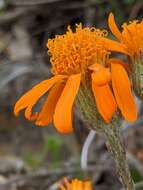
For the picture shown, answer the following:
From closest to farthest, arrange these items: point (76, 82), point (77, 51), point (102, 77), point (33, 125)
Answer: point (102, 77) < point (76, 82) < point (77, 51) < point (33, 125)

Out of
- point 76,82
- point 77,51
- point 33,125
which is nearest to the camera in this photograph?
point 76,82

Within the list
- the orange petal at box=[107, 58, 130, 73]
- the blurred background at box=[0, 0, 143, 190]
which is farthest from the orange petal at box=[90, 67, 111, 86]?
the blurred background at box=[0, 0, 143, 190]

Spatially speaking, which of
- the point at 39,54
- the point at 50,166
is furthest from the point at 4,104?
the point at 50,166

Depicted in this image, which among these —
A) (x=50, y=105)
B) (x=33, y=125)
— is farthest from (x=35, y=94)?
(x=33, y=125)

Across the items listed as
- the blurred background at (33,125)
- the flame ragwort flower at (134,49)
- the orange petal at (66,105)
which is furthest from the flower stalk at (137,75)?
the blurred background at (33,125)

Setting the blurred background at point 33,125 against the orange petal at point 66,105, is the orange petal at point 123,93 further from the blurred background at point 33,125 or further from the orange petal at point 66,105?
the blurred background at point 33,125

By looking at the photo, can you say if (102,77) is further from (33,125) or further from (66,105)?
(33,125)

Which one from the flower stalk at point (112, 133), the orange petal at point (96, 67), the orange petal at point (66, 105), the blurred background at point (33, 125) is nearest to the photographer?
the orange petal at point (66, 105)
